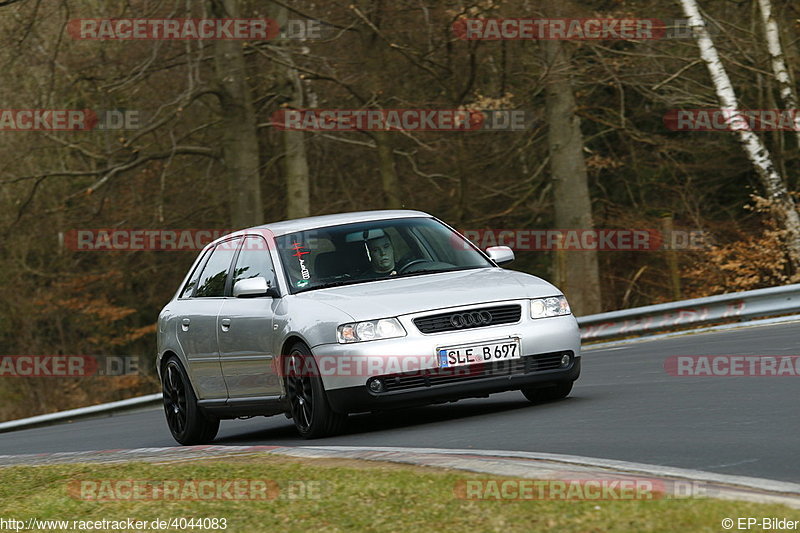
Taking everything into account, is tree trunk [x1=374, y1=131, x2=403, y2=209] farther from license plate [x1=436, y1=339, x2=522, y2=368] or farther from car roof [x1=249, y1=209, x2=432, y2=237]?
license plate [x1=436, y1=339, x2=522, y2=368]

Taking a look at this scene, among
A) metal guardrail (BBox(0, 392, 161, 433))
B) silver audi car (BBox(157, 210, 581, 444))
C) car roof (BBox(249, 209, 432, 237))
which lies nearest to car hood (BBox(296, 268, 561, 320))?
silver audi car (BBox(157, 210, 581, 444))

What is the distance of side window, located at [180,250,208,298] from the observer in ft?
40.9

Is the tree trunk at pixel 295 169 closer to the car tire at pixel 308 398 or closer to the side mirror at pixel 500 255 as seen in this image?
the side mirror at pixel 500 255

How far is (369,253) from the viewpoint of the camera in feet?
36.9

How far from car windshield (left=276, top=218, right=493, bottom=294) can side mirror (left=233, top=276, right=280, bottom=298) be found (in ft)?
0.56

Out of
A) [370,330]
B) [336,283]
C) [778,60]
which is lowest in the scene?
[370,330]

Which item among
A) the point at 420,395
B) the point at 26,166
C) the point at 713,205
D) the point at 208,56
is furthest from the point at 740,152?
the point at 420,395

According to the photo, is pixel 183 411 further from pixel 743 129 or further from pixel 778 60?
pixel 778 60

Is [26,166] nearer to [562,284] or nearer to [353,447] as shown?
[562,284]

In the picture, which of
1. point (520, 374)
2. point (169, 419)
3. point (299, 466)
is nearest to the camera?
point (299, 466)

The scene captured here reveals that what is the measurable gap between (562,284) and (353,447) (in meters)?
13.0

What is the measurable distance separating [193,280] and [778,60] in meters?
15.5

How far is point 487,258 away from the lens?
38.4 feet

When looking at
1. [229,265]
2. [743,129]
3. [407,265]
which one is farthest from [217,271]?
[743,129]
